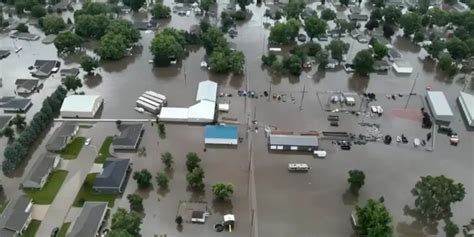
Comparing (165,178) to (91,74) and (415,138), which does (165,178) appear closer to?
(91,74)

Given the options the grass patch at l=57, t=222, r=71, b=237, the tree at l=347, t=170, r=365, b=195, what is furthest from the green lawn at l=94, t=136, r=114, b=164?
the tree at l=347, t=170, r=365, b=195

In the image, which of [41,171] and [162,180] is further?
[41,171]

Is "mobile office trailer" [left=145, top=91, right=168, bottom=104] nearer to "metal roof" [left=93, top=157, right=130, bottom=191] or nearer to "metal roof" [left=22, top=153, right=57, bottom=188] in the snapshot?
"metal roof" [left=93, top=157, right=130, bottom=191]

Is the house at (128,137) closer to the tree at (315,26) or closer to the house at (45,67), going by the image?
the house at (45,67)

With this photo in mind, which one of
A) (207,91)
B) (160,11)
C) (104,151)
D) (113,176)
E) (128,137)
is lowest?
(113,176)

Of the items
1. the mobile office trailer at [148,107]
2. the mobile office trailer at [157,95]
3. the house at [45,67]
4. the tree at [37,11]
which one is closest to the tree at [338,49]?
the mobile office trailer at [157,95]

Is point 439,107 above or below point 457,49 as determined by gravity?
below

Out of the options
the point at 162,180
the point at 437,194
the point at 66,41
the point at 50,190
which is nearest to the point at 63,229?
the point at 50,190

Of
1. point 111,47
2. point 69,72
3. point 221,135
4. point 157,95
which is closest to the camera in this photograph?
point 221,135

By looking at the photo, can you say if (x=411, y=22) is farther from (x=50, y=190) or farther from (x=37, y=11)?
(x=37, y=11)
